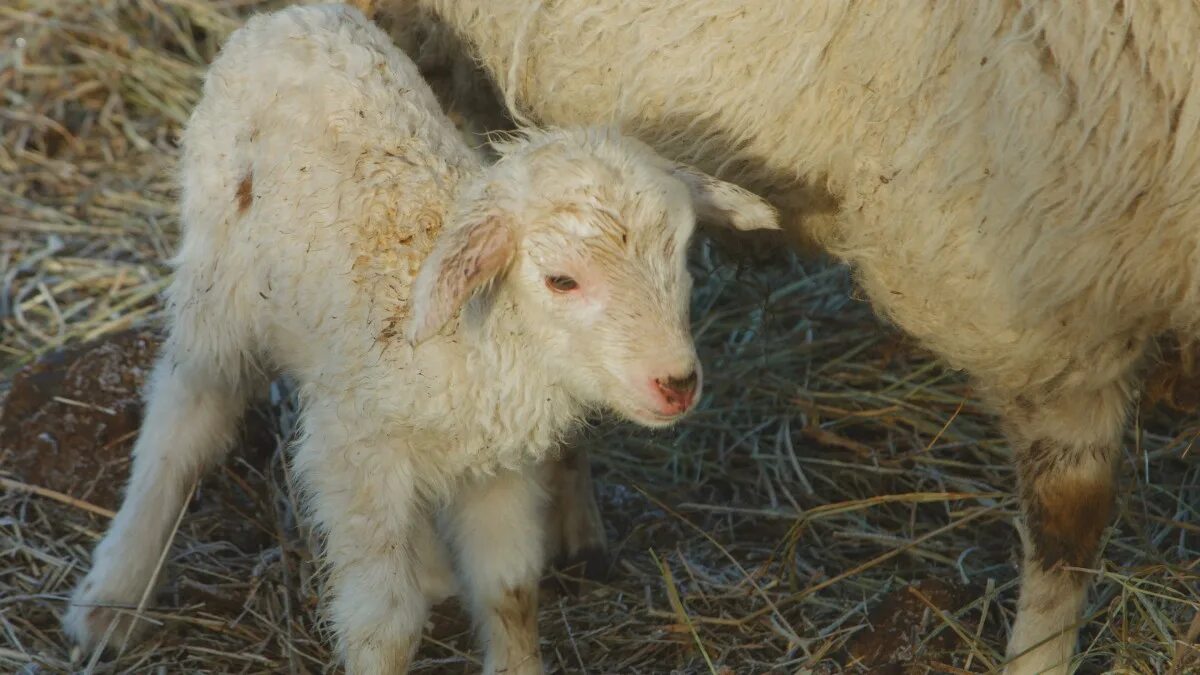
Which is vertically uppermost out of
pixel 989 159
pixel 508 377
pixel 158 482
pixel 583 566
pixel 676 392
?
pixel 989 159

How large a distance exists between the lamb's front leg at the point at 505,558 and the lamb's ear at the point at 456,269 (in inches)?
27.3

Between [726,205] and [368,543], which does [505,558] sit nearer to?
[368,543]

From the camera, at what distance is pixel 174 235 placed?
507 cm

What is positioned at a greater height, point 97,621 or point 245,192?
point 245,192

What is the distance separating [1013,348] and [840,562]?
3.82 ft

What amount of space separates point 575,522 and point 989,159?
1.65m

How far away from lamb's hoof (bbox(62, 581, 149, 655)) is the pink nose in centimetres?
162

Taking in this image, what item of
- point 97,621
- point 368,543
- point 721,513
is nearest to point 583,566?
point 721,513

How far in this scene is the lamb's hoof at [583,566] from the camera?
380 cm

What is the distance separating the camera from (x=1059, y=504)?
3.00m

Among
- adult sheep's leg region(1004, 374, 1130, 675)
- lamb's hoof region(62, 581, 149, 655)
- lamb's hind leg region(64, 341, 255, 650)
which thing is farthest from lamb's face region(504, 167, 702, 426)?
lamb's hoof region(62, 581, 149, 655)

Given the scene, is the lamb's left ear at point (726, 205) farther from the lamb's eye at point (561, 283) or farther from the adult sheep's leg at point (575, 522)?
the adult sheep's leg at point (575, 522)

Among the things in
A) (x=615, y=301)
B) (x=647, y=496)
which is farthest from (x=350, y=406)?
(x=647, y=496)

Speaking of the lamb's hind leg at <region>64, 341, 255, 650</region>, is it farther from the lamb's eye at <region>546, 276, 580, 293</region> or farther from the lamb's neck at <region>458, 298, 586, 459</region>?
the lamb's eye at <region>546, 276, 580, 293</region>
